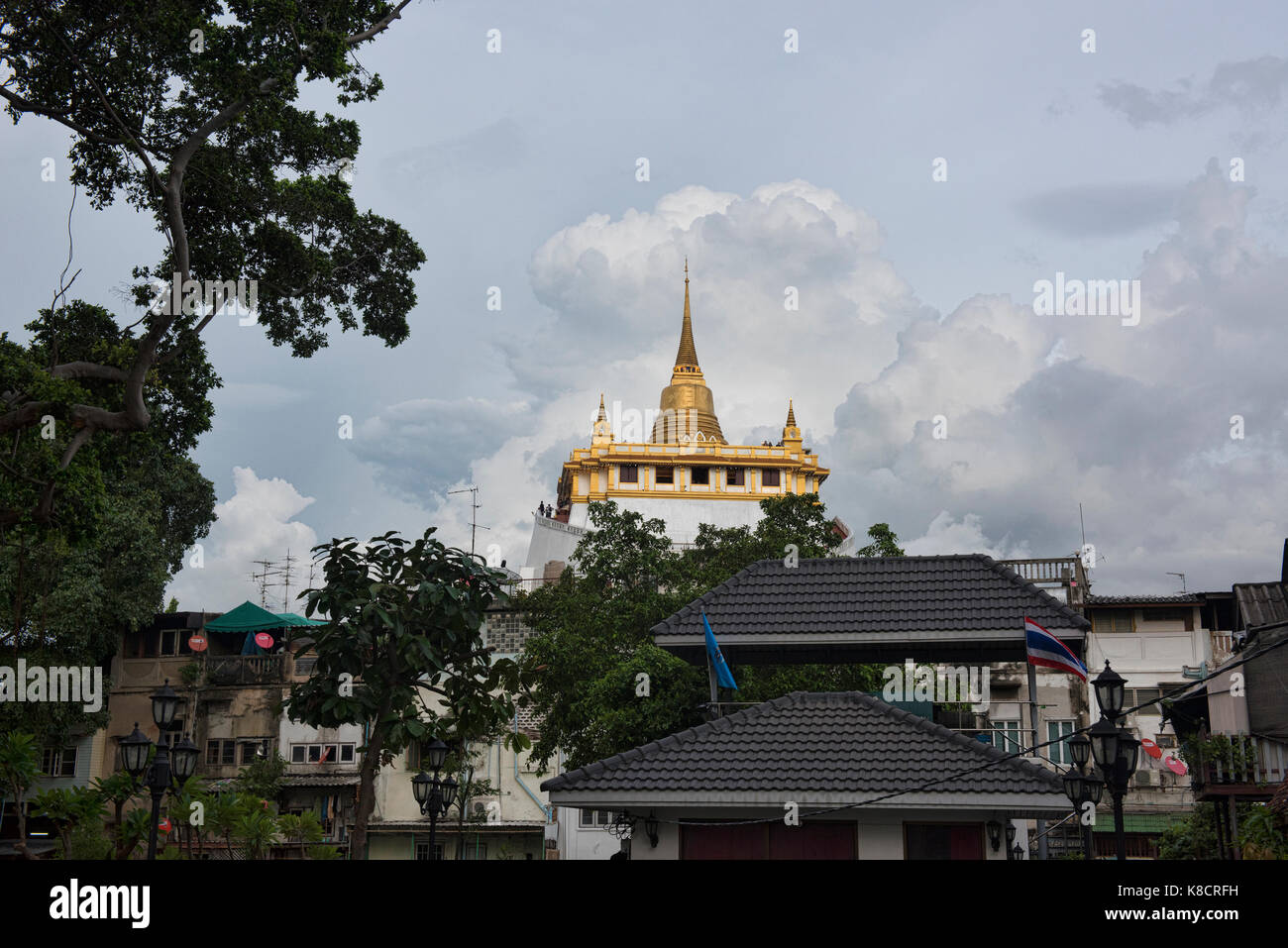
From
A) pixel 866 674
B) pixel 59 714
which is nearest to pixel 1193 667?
pixel 866 674

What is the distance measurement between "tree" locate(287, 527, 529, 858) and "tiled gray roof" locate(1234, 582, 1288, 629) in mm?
16004

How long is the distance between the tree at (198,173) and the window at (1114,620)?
2675 cm

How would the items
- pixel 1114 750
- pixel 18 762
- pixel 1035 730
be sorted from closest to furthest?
pixel 1114 750, pixel 18 762, pixel 1035 730

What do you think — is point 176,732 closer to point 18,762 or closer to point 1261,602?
point 18,762

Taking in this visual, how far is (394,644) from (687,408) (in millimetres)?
58392

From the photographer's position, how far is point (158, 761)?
53.6ft

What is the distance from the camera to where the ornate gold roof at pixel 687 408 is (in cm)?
7594

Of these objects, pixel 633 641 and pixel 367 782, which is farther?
pixel 633 641

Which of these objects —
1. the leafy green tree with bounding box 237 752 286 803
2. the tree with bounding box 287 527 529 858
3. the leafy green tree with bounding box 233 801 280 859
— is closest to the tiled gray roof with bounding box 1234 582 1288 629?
the tree with bounding box 287 527 529 858

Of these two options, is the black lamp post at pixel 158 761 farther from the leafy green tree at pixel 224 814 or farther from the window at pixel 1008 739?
the window at pixel 1008 739

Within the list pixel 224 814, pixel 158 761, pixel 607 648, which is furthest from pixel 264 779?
pixel 158 761
